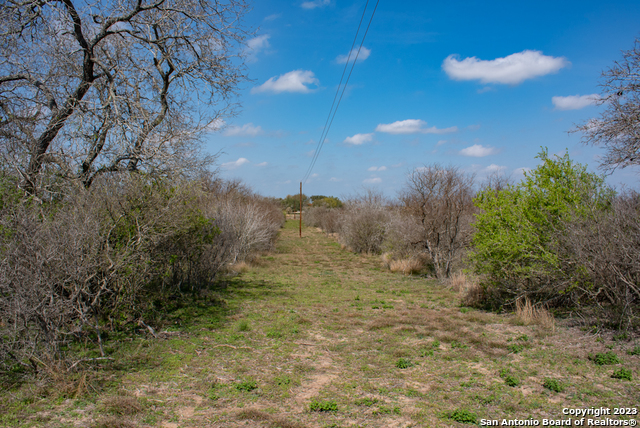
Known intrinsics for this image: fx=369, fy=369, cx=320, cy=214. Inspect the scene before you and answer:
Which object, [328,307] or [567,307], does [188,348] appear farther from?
[567,307]

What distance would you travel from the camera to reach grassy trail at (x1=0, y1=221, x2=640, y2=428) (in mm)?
3914

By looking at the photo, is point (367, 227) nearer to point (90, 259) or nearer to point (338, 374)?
point (338, 374)

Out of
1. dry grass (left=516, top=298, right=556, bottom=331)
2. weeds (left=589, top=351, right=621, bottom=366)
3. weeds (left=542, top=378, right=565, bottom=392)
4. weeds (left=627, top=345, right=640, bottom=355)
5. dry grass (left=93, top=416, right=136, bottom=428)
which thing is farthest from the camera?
dry grass (left=516, top=298, right=556, bottom=331)

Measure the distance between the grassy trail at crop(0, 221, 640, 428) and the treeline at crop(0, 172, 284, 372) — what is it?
610 mm

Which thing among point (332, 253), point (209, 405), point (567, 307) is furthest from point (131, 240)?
point (332, 253)

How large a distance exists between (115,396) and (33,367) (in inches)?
45.6

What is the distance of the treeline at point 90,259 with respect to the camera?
4.33 m

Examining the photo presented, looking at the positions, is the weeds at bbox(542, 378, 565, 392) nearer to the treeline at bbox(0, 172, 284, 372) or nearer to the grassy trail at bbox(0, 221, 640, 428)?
the grassy trail at bbox(0, 221, 640, 428)

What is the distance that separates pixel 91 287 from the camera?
19.5ft

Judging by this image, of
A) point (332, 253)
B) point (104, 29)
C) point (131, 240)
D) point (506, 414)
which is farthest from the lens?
point (332, 253)

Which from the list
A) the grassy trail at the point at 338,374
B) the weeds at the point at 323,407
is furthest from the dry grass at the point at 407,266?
the weeds at the point at 323,407

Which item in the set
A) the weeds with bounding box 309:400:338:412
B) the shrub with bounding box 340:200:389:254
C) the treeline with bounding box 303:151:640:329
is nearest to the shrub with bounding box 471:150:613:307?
the treeline with bounding box 303:151:640:329

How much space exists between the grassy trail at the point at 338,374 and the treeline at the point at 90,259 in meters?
0.61

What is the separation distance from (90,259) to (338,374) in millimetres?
3851
